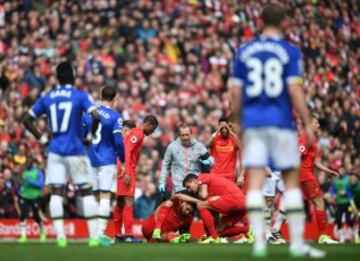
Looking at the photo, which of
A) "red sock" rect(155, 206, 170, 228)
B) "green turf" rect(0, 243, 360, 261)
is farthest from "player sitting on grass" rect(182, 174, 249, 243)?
"green turf" rect(0, 243, 360, 261)

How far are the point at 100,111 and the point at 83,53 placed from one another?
644 inches

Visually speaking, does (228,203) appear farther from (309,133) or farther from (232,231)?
(309,133)

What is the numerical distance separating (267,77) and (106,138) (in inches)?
253

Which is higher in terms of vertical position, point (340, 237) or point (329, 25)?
point (329, 25)

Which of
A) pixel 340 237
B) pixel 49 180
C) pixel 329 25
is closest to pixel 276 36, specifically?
pixel 49 180

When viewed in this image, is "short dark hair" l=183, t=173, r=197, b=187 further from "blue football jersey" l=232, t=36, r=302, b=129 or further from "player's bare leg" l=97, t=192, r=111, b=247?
"blue football jersey" l=232, t=36, r=302, b=129

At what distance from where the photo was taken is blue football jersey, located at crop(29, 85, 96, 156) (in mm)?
16031

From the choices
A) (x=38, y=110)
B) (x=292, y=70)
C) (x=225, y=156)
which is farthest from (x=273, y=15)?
(x=225, y=156)

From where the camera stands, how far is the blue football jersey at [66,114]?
52.6 feet

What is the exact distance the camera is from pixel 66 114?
632 inches

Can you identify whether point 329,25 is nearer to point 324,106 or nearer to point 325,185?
point 324,106

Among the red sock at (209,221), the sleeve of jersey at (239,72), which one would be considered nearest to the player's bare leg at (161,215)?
the red sock at (209,221)

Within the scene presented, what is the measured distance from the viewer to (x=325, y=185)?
3177cm

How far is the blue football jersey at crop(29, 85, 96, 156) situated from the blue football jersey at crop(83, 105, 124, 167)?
3.07m
